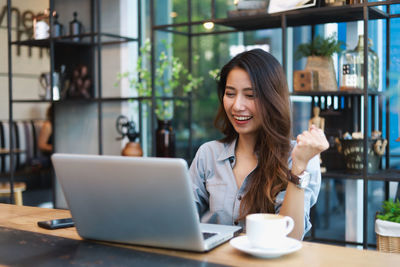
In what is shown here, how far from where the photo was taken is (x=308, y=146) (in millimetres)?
1570

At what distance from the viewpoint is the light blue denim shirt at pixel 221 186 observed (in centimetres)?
179

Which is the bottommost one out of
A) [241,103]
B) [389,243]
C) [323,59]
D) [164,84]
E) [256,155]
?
[389,243]

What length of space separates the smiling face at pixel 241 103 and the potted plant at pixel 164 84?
1.86 m

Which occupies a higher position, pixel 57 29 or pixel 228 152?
pixel 57 29

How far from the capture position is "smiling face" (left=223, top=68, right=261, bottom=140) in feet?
6.09

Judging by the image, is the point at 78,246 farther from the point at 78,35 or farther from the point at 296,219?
the point at 78,35

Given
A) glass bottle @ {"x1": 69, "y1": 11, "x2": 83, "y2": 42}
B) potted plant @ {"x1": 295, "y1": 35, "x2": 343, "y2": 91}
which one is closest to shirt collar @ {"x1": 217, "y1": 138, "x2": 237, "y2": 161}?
potted plant @ {"x1": 295, "y1": 35, "x2": 343, "y2": 91}

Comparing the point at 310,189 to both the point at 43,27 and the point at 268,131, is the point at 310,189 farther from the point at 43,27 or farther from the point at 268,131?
the point at 43,27

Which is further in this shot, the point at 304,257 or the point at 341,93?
the point at 341,93

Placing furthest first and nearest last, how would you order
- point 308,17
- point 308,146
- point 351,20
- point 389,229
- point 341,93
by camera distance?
point 351,20, point 308,17, point 341,93, point 389,229, point 308,146

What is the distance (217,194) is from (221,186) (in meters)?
0.03

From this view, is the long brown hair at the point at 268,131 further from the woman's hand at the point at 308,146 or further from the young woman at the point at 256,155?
the woman's hand at the point at 308,146

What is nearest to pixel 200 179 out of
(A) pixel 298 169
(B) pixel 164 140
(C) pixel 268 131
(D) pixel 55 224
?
(C) pixel 268 131

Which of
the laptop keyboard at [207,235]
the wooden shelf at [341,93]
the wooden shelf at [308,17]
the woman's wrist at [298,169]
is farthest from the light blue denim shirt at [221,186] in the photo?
the wooden shelf at [308,17]
